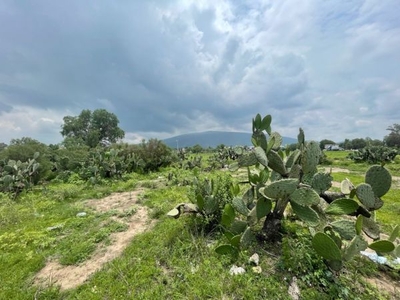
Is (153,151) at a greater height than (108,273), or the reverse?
(153,151)

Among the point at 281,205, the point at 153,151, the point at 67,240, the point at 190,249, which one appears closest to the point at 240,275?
the point at 190,249

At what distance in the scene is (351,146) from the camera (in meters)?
46.2

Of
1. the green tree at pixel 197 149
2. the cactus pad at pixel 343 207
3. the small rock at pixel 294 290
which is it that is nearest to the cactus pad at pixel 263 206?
the cactus pad at pixel 343 207

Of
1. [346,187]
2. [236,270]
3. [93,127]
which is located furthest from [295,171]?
[93,127]

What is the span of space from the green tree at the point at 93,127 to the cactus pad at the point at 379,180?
3647cm

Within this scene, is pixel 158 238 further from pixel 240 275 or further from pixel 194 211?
pixel 240 275

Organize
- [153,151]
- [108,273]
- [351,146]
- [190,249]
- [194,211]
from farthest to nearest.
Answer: [351,146]
[153,151]
[194,211]
[190,249]
[108,273]

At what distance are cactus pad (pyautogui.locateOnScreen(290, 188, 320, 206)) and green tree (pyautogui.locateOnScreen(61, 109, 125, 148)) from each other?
118 ft

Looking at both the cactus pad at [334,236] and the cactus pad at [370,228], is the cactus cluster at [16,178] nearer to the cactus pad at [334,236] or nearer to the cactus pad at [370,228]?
the cactus pad at [334,236]

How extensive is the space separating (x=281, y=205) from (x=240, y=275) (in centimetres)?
96

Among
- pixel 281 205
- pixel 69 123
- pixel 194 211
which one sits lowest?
pixel 194 211

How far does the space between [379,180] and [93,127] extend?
41.7m

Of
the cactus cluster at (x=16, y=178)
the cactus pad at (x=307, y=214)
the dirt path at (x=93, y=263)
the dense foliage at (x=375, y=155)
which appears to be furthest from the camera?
the dense foliage at (x=375, y=155)

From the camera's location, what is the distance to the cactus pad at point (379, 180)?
2.23 metres
